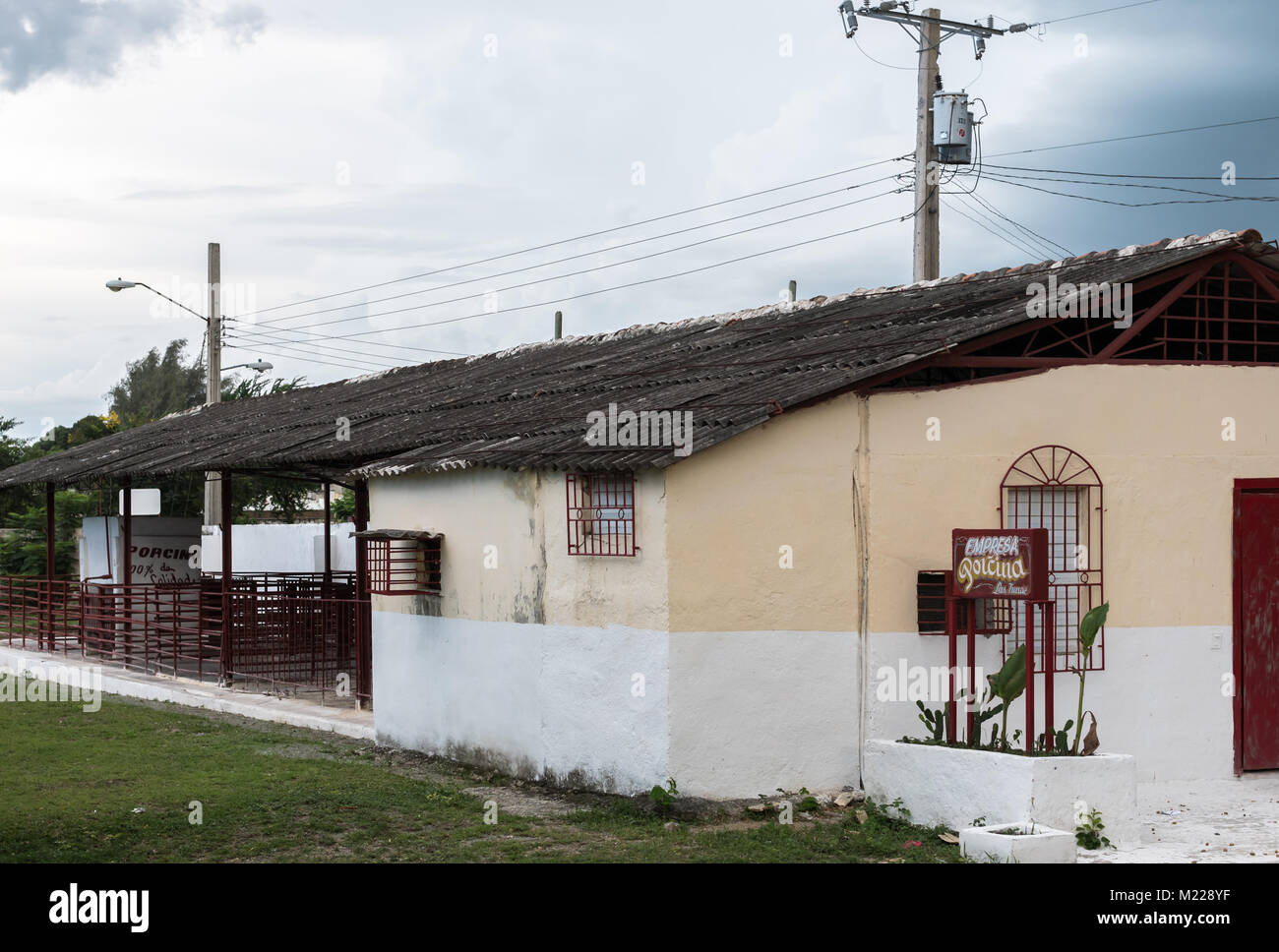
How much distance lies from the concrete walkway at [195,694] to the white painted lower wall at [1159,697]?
6444 millimetres

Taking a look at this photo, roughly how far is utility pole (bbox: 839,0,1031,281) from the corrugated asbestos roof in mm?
3476

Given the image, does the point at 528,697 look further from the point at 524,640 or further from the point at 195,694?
the point at 195,694

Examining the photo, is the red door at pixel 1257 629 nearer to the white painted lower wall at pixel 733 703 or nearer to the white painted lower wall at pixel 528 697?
the white painted lower wall at pixel 733 703

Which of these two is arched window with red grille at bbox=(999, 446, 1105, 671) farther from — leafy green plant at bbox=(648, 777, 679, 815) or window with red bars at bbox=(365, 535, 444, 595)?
window with red bars at bbox=(365, 535, 444, 595)

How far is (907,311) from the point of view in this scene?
Answer: 13.1m

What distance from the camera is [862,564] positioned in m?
10.6

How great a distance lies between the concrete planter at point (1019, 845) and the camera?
333 inches

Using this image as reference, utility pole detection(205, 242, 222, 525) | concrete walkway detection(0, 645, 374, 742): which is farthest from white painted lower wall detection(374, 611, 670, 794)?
utility pole detection(205, 242, 222, 525)

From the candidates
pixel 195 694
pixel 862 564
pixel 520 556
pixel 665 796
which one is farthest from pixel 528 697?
pixel 195 694

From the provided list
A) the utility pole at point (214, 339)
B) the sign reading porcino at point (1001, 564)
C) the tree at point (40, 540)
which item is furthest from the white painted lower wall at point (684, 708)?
the tree at point (40, 540)

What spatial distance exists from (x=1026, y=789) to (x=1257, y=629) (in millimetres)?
3756

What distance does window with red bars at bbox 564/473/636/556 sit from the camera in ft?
34.4
